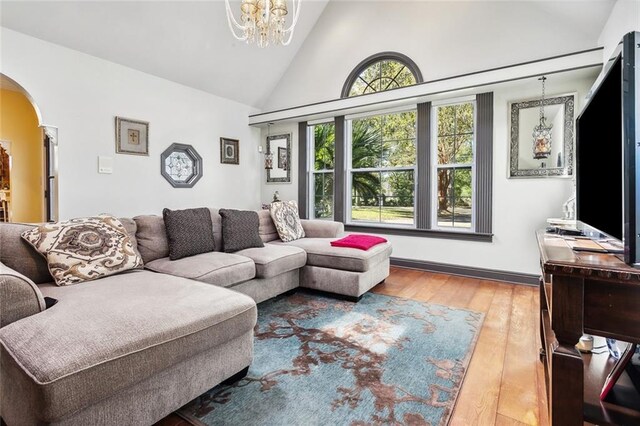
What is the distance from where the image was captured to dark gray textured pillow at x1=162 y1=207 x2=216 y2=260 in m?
2.62

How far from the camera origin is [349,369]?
1.85 meters

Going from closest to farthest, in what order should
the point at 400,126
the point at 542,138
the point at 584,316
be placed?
1. the point at 584,316
2. the point at 542,138
3. the point at 400,126

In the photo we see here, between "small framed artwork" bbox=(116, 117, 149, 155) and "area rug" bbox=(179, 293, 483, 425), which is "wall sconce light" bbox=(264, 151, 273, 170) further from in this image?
"area rug" bbox=(179, 293, 483, 425)

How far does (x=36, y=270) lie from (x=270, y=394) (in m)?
1.55

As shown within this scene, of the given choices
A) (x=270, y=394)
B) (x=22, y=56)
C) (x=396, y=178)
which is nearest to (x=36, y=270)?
(x=270, y=394)

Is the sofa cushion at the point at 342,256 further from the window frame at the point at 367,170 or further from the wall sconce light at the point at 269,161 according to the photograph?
the wall sconce light at the point at 269,161

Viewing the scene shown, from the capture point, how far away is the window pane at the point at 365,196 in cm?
487

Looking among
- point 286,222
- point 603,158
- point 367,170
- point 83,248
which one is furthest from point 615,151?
point 367,170

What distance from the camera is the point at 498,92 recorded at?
12.4 ft

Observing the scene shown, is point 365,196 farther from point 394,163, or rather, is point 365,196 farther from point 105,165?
point 105,165

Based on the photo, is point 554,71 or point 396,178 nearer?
point 554,71

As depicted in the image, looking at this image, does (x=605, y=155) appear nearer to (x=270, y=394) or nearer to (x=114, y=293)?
(x=270, y=394)

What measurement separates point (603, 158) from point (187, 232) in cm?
272

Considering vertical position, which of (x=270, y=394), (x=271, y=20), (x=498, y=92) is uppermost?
(x=271, y=20)
